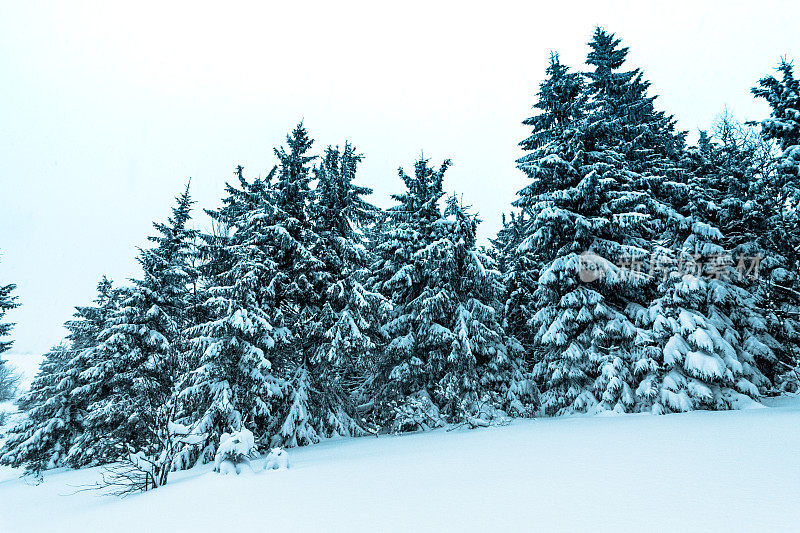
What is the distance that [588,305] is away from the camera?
1369cm

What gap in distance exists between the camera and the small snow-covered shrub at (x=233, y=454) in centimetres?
693

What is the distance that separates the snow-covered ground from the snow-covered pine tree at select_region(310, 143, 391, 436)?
5.71m

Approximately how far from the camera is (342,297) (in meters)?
13.5

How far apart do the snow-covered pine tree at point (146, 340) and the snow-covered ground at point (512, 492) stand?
29.5 feet

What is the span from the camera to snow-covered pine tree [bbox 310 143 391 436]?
13102 millimetres

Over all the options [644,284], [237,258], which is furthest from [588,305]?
[237,258]

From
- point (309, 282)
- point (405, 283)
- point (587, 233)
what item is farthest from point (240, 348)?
point (587, 233)

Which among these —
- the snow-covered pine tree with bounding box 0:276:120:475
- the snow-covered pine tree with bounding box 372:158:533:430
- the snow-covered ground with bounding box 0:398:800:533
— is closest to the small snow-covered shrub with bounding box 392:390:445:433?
A: the snow-covered pine tree with bounding box 372:158:533:430

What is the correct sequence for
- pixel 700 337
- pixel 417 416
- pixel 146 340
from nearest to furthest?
pixel 700 337, pixel 417 416, pixel 146 340

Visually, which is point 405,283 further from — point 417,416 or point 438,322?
point 417,416

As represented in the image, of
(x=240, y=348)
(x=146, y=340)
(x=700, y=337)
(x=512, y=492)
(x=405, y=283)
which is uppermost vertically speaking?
(x=405, y=283)

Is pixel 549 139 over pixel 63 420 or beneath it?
over

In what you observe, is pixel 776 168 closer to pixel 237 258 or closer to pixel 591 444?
pixel 591 444

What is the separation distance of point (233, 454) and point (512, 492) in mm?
5201
